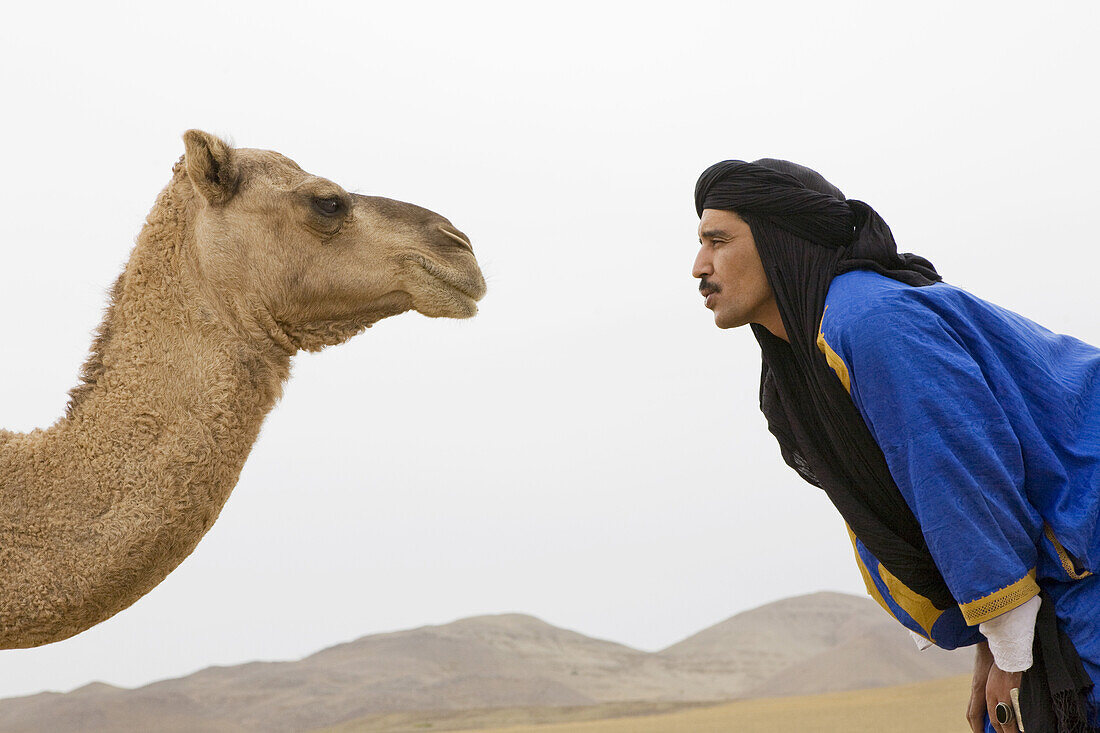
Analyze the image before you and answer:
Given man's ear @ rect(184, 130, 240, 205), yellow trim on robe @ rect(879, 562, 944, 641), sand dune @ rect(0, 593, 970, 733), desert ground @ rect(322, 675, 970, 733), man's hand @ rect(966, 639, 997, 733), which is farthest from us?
sand dune @ rect(0, 593, 970, 733)

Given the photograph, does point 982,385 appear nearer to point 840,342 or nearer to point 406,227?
point 840,342

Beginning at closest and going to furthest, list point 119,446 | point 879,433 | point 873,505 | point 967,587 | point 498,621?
point 967,587 < point 879,433 < point 873,505 < point 119,446 < point 498,621

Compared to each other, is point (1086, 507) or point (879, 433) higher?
point (879, 433)

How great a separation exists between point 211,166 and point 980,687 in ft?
8.52

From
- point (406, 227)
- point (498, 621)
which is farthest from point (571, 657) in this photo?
point (406, 227)

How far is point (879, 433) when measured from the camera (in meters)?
2.34

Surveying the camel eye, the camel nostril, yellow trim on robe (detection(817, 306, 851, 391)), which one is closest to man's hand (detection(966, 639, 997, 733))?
yellow trim on robe (detection(817, 306, 851, 391))

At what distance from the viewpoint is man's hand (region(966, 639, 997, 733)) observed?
2443 millimetres

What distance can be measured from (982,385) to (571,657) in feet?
94.0

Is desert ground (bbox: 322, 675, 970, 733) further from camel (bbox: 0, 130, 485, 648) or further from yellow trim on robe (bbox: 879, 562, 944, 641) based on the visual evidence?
camel (bbox: 0, 130, 485, 648)


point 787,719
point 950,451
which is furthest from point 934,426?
point 787,719

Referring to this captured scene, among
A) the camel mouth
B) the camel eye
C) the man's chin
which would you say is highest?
the camel eye

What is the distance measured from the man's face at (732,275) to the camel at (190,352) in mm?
765

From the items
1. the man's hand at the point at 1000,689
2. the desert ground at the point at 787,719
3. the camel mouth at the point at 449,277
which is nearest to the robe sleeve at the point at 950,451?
the man's hand at the point at 1000,689
